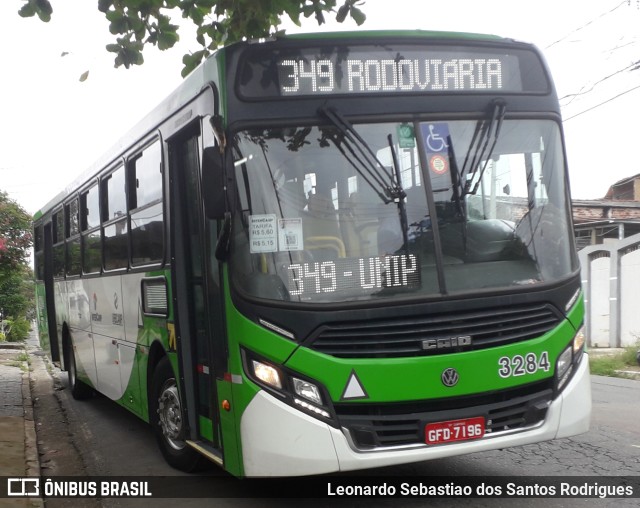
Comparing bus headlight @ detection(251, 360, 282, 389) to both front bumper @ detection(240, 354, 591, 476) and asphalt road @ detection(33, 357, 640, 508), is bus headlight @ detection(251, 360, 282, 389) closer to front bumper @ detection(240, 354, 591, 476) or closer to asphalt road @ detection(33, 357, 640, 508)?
front bumper @ detection(240, 354, 591, 476)

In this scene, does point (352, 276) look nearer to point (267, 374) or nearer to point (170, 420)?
point (267, 374)

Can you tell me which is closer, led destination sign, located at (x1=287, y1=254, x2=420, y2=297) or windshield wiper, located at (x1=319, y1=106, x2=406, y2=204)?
led destination sign, located at (x1=287, y1=254, x2=420, y2=297)

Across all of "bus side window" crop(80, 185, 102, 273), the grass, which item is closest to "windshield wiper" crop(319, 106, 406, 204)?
"bus side window" crop(80, 185, 102, 273)

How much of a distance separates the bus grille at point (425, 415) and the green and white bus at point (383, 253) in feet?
0.04

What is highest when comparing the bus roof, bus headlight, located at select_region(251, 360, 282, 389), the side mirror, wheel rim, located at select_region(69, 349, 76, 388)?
the bus roof

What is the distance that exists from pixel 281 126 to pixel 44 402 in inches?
348

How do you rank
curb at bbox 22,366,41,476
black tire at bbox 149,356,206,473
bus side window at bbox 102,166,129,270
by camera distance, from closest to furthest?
black tire at bbox 149,356,206,473, curb at bbox 22,366,41,476, bus side window at bbox 102,166,129,270

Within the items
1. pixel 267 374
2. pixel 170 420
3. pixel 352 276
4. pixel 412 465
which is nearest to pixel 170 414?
pixel 170 420

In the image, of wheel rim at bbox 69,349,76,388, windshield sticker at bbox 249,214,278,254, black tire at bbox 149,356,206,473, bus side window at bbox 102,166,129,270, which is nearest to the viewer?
windshield sticker at bbox 249,214,278,254

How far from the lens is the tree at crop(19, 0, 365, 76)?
6.07 meters

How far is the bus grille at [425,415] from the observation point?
4.57 meters

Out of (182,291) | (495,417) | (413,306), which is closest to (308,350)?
(413,306)

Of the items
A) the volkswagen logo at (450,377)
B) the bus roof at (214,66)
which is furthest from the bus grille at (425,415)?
the bus roof at (214,66)

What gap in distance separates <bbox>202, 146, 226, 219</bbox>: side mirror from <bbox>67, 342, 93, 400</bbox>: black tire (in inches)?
285
